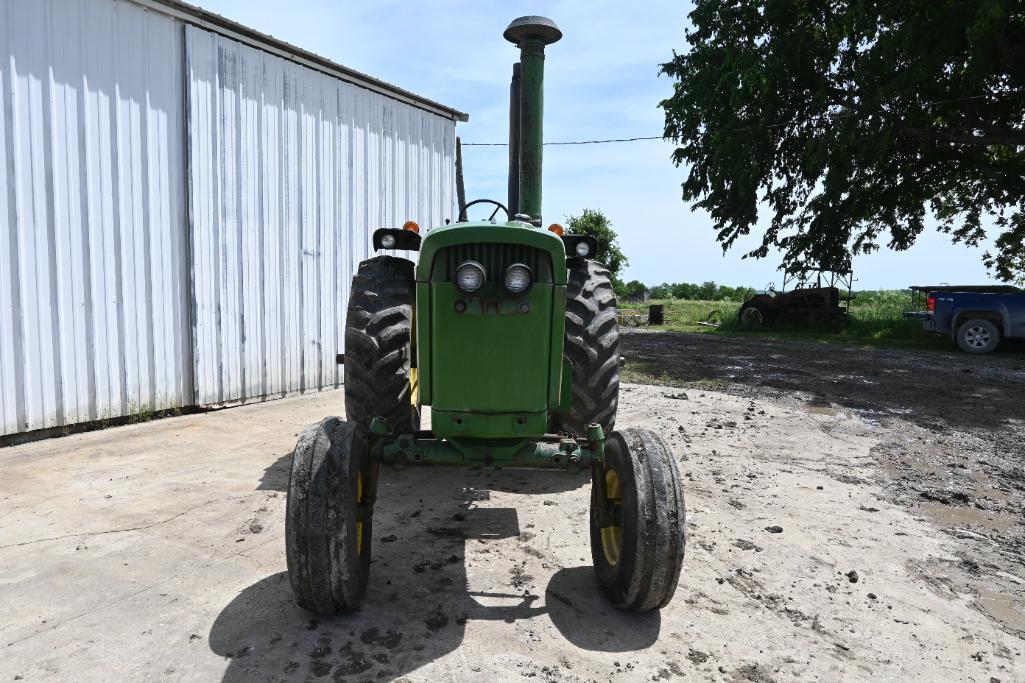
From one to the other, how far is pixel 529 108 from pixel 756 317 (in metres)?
16.2

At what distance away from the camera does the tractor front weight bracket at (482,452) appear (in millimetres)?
3016

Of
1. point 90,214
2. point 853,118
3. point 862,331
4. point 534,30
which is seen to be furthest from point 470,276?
point 862,331

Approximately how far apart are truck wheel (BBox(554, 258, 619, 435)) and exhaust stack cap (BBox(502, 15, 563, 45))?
61.9 inches

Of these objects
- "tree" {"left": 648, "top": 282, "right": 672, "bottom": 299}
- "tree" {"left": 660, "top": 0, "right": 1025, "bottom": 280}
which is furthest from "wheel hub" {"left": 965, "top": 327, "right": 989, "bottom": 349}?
"tree" {"left": 648, "top": 282, "right": 672, "bottom": 299}

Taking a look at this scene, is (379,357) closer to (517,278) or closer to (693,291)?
(517,278)

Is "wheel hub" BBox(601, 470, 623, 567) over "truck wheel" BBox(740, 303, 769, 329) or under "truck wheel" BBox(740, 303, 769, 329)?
under

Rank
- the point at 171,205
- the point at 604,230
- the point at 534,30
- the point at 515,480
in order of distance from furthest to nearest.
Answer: the point at 604,230 < the point at 171,205 < the point at 515,480 < the point at 534,30

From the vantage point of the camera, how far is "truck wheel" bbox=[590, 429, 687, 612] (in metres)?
2.69

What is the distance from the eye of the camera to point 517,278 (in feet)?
9.28

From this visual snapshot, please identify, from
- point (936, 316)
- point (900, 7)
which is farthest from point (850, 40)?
point (936, 316)

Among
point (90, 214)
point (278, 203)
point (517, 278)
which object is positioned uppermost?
point (278, 203)

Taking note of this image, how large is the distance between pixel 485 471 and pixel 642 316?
20226 mm

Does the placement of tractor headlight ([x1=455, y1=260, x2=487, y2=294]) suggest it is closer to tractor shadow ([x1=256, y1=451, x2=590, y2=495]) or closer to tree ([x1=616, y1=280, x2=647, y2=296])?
tractor shadow ([x1=256, y1=451, x2=590, y2=495])

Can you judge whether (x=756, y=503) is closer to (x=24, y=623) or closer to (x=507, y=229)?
(x=507, y=229)
